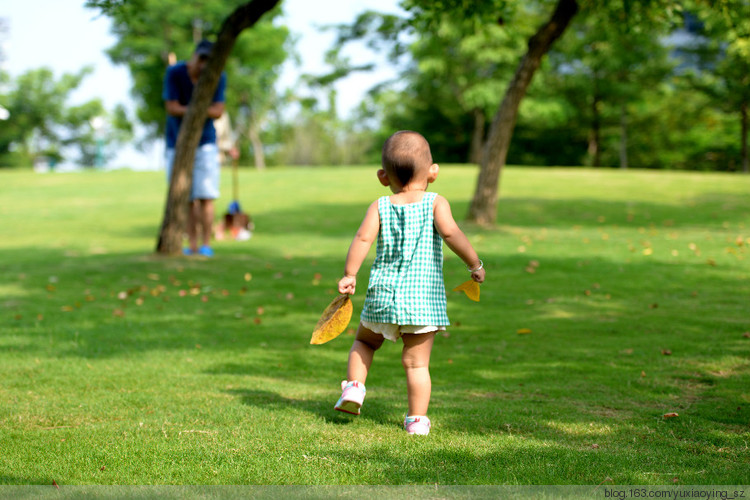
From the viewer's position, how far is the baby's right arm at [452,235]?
157 inches

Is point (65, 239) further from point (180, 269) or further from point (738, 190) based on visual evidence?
point (738, 190)

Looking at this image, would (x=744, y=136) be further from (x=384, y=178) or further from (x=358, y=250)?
(x=358, y=250)

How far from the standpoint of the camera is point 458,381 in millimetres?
5199

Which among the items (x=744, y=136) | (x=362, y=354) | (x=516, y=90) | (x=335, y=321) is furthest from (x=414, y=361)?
(x=744, y=136)

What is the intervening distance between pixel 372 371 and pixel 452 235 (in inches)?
73.1

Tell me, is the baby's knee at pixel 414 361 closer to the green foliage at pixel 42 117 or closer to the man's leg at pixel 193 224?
the man's leg at pixel 193 224

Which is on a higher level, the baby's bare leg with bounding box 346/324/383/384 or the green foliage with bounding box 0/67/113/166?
the green foliage with bounding box 0/67/113/166

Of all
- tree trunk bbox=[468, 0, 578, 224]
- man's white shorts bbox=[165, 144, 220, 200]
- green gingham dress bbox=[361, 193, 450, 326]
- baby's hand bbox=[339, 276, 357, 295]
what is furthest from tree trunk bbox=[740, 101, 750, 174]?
baby's hand bbox=[339, 276, 357, 295]

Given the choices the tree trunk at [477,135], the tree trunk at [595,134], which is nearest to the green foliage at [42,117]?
the tree trunk at [477,135]

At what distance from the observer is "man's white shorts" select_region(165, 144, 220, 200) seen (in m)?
10.6

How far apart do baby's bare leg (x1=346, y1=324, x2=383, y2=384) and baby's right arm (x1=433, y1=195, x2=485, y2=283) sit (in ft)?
2.13

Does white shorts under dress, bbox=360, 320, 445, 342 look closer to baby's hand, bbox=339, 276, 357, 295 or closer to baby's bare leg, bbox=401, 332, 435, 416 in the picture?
baby's bare leg, bbox=401, 332, 435, 416

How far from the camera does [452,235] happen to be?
3.99m

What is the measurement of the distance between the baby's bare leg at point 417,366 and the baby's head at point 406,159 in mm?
820
